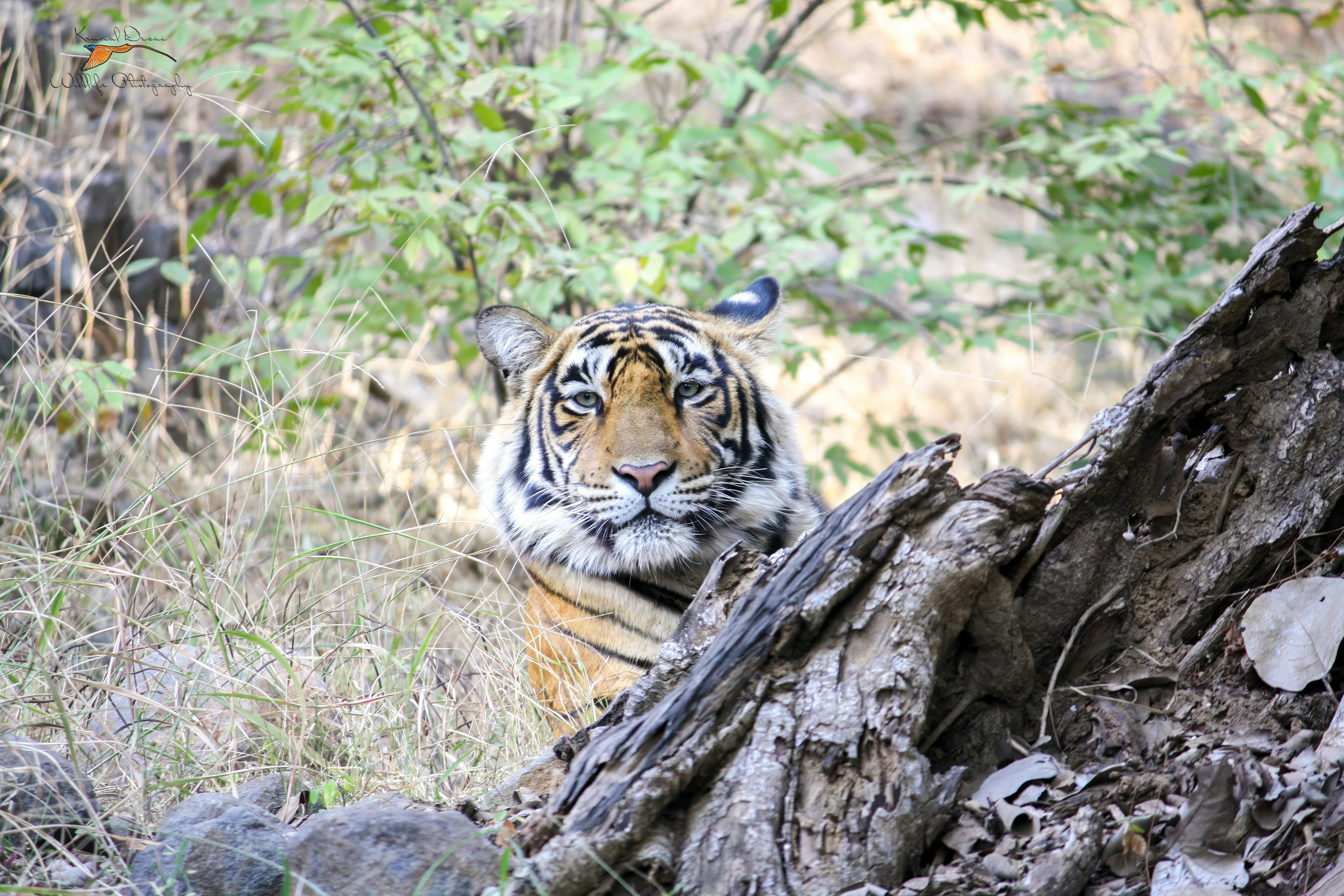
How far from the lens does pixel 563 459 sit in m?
3.26

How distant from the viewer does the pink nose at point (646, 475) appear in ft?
9.87

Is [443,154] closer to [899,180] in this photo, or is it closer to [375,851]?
[899,180]

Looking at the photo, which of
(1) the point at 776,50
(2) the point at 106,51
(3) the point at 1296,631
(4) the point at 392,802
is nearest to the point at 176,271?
(2) the point at 106,51

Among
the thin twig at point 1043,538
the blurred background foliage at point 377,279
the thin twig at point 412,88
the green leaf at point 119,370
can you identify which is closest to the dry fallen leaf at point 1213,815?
→ the thin twig at point 1043,538

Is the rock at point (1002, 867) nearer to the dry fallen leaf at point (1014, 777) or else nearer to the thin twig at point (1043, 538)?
the dry fallen leaf at point (1014, 777)

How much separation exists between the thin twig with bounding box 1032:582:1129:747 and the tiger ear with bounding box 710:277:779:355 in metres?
1.84

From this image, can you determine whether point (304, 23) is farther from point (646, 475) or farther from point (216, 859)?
point (216, 859)

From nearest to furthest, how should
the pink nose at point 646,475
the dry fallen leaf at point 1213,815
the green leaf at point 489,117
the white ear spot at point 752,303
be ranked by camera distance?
the dry fallen leaf at point 1213,815
the pink nose at point 646,475
the white ear spot at point 752,303
the green leaf at point 489,117

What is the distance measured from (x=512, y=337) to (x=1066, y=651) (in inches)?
84.7

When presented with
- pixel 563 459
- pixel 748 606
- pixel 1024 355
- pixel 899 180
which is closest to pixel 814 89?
pixel 1024 355

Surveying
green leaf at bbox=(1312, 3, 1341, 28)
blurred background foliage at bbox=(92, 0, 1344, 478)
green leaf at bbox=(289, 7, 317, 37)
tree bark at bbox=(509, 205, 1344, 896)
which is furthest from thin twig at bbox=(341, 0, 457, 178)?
green leaf at bbox=(1312, 3, 1341, 28)

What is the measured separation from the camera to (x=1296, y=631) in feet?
5.96

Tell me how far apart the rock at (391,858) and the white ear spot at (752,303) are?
2257mm

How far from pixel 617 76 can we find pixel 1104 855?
10.8 ft
